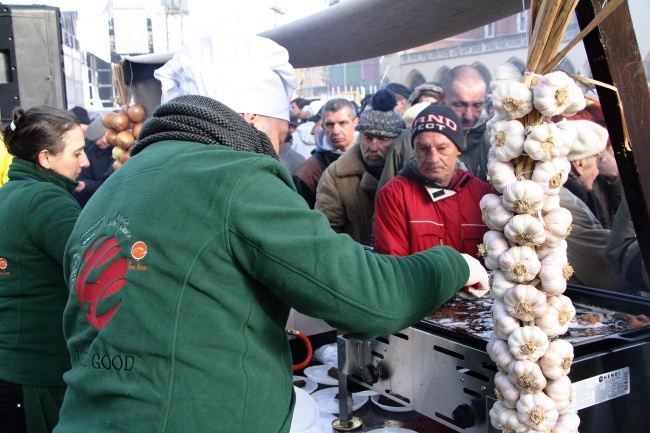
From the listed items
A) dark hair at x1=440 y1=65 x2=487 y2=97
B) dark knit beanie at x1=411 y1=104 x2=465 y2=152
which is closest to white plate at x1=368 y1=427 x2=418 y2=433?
dark knit beanie at x1=411 y1=104 x2=465 y2=152

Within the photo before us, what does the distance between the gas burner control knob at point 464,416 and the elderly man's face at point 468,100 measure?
2.60 m

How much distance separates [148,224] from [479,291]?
30.1 inches

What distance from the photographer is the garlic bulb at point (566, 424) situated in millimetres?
1248

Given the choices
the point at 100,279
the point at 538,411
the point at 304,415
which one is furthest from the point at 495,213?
the point at 304,415

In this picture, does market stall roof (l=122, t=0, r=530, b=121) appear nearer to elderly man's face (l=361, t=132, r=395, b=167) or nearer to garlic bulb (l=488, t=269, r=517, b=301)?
elderly man's face (l=361, t=132, r=395, b=167)

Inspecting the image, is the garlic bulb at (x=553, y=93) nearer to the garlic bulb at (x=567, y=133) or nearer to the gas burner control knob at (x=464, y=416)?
the garlic bulb at (x=567, y=133)

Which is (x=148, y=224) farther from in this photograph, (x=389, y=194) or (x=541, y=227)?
(x=389, y=194)

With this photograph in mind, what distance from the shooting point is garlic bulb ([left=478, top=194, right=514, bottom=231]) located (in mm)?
1246

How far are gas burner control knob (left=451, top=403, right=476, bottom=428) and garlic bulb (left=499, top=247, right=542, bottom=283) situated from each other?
1.32 feet

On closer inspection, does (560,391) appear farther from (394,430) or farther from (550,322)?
(394,430)

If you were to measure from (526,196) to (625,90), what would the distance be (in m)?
0.35

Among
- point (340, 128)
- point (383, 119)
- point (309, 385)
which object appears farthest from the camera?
point (340, 128)

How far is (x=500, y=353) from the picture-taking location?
50.5 inches

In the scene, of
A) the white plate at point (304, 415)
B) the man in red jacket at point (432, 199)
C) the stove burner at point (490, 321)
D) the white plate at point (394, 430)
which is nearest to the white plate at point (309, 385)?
the white plate at point (304, 415)
